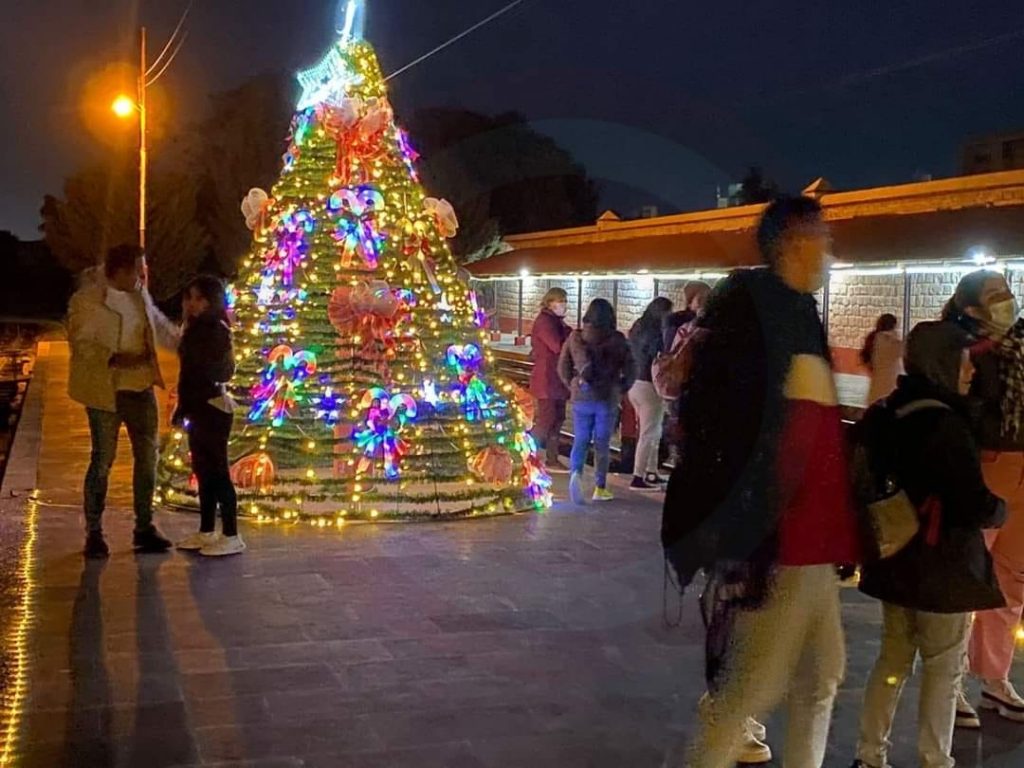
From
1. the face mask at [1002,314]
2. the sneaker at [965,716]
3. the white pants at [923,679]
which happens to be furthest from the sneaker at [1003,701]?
the face mask at [1002,314]

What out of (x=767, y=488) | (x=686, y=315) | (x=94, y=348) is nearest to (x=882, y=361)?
(x=686, y=315)

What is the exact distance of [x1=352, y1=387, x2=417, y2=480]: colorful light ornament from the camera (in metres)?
9.13

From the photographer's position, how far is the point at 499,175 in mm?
56156

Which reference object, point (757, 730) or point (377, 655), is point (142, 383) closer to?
point (377, 655)

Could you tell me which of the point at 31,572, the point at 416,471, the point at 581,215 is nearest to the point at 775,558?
the point at 31,572

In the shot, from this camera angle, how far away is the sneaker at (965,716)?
16.7 ft

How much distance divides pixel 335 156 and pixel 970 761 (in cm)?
667

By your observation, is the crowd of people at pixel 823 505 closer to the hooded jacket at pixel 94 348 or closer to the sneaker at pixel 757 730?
the sneaker at pixel 757 730

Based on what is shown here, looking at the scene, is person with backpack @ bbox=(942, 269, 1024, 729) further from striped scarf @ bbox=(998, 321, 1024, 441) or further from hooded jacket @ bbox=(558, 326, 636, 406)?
Answer: hooded jacket @ bbox=(558, 326, 636, 406)

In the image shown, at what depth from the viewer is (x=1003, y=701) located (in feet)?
17.3

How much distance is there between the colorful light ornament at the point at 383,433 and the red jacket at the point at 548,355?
248cm

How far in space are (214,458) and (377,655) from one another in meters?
2.44

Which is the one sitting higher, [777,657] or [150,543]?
[777,657]

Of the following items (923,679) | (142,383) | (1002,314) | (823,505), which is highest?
(1002,314)
